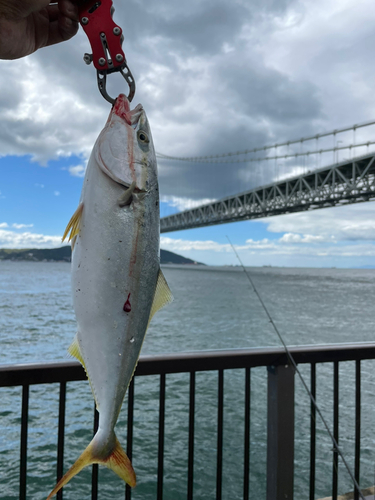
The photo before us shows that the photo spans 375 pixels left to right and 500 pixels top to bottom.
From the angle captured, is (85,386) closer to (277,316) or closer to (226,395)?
(226,395)

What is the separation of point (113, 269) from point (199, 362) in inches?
51.8

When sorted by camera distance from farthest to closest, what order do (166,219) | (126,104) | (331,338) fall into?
(166,219), (331,338), (126,104)

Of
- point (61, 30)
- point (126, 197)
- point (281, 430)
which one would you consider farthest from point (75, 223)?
point (281, 430)

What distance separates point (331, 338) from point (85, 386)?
1219cm

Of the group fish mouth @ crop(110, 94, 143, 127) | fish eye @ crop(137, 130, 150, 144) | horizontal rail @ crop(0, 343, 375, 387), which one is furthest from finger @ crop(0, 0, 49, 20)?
horizontal rail @ crop(0, 343, 375, 387)

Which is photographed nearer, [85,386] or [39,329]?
[85,386]

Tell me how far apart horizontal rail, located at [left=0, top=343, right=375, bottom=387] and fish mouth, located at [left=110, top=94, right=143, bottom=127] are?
127 centimetres

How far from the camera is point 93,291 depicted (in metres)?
0.91

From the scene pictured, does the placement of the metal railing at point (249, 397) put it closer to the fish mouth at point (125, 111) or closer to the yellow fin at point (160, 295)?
the yellow fin at point (160, 295)

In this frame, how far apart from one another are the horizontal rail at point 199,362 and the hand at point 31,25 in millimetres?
1356

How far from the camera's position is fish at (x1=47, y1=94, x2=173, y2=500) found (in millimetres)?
923

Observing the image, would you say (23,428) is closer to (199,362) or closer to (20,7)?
(199,362)

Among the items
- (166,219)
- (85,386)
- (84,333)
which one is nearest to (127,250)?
(84,333)

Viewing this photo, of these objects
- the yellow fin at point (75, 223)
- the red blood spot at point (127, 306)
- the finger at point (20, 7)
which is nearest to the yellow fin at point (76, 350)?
the red blood spot at point (127, 306)
